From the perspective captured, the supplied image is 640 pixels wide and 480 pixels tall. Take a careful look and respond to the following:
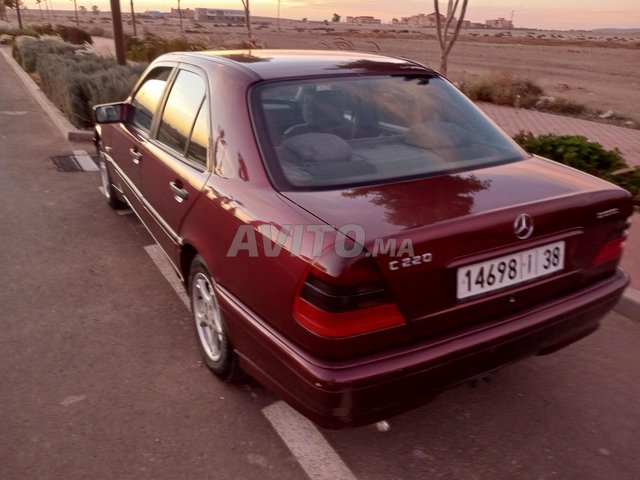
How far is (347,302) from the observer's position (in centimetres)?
212

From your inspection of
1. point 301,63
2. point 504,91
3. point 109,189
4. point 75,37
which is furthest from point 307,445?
point 75,37

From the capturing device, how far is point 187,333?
12.3 ft

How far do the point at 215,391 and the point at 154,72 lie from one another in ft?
7.87

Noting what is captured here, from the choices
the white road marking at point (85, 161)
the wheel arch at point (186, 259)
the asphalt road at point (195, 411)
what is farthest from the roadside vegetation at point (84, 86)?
the wheel arch at point (186, 259)

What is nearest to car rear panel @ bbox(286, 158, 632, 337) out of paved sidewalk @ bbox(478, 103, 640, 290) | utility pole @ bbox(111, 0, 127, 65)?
paved sidewalk @ bbox(478, 103, 640, 290)


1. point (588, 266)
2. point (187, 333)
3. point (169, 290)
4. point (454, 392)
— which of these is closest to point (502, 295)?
point (588, 266)

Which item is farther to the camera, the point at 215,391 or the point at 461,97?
the point at 461,97

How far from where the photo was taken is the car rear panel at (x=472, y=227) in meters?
2.20

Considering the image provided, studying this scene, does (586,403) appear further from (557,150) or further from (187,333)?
(557,150)

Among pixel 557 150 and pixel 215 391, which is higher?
pixel 557 150

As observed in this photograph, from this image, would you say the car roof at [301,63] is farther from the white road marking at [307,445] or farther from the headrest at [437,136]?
the white road marking at [307,445]

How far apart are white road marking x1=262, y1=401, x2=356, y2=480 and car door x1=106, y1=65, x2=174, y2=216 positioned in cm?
189

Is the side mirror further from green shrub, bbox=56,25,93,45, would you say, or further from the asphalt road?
green shrub, bbox=56,25,93,45

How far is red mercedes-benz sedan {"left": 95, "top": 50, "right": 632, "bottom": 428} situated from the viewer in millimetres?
2174
